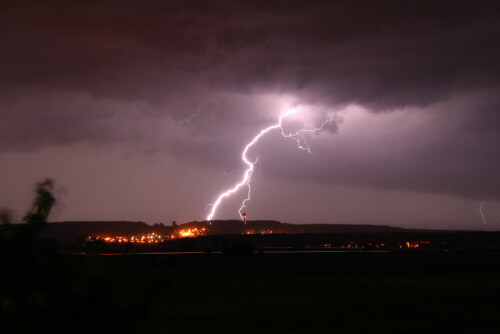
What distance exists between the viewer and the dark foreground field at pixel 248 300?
9359 millimetres

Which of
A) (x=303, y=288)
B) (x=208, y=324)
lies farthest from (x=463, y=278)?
(x=208, y=324)

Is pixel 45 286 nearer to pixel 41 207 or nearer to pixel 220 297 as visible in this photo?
pixel 41 207

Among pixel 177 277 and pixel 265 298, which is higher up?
pixel 177 277

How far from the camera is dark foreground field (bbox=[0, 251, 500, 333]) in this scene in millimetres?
9359

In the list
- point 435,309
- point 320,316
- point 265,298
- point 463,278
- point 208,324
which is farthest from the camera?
point 463,278

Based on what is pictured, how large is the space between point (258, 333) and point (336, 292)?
44.3 feet

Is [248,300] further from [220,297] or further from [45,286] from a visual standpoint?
[45,286]

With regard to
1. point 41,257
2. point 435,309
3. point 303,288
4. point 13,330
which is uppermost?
point 303,288

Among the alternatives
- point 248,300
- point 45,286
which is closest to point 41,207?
point 45,286

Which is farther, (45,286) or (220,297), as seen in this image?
(220,297)

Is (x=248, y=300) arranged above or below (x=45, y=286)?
above

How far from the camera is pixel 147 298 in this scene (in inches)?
385

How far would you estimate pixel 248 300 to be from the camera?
1214 inches

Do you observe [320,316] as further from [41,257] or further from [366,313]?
[41,257]
